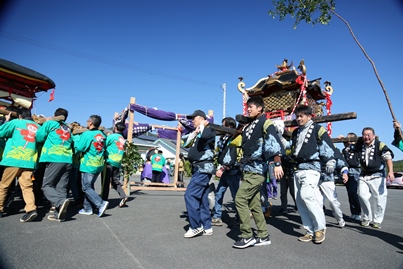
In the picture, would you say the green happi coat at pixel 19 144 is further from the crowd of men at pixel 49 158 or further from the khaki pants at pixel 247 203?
the khaki pants at pixel 247 203

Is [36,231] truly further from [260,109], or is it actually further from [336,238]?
[336,238]

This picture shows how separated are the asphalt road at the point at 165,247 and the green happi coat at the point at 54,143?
1.02 metres

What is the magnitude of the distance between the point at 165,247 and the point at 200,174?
3.83ft

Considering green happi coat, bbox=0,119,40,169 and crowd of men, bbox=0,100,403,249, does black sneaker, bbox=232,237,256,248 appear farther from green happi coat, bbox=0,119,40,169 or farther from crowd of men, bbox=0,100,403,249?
green happi coat, bbox=0,119,40,169

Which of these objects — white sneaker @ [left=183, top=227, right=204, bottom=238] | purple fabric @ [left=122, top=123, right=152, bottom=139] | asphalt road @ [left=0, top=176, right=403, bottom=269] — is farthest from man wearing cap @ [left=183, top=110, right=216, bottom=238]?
purple fabric @ [left=122, top=123, right=152, bottom=139]

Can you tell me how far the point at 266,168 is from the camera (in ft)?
11.6

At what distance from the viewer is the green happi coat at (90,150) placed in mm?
4895

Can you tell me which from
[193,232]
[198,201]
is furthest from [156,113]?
[193,232]

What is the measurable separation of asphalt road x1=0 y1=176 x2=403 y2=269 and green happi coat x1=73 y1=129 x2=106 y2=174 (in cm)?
90

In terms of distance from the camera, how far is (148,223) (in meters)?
4.39

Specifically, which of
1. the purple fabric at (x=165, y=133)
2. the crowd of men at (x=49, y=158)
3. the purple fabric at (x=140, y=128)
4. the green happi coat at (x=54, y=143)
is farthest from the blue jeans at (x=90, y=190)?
the purple fabric at (x=165, y=133)

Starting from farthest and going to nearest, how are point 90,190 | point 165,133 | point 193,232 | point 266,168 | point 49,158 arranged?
point 165,133 → point 90,190 → point 49,158 → point 193,232 → point 266,168

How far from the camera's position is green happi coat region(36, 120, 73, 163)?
4.36 meters

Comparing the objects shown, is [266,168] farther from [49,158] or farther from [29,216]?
[29,216]
